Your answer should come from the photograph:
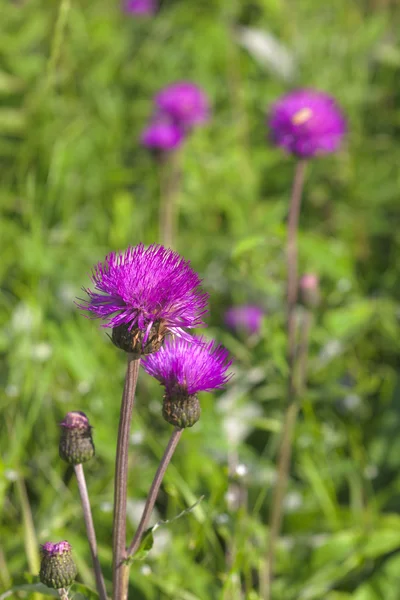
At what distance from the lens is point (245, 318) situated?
7.64ft

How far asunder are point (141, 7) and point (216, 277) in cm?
224

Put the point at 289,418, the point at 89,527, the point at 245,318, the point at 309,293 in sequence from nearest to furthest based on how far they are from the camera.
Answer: the point at 89,527
the point at 289,418
the point at 309,293
the point at 245,318

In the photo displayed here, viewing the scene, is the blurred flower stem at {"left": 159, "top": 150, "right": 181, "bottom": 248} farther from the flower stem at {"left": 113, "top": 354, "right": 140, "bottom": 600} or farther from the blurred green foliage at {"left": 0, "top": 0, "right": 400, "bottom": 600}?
the flower stem at {"left": 113, "top": 354, "right": 140, "bottom": 600}

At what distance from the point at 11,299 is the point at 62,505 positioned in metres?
0.85

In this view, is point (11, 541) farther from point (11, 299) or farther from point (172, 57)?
point (172, 57)

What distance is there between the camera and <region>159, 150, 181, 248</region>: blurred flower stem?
2539 mm

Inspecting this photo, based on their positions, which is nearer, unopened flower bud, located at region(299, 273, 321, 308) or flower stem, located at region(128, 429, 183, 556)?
flower stem, located at region(128, 429, 183, 556)

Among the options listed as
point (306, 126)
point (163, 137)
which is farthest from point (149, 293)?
point (163, 137)

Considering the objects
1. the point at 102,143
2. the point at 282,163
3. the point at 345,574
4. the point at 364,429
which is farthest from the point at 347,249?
the point at 345,574

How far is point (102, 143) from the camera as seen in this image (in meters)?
3.12

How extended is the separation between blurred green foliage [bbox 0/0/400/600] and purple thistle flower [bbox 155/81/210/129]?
0.25 m

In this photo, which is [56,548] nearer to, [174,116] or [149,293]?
[149,293]

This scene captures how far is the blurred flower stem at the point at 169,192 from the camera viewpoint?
2.54 m

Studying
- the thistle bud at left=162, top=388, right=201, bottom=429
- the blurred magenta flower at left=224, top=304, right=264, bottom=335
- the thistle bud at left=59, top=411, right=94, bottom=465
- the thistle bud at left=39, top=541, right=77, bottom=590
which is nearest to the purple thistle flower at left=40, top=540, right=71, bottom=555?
the thistle bud at left=39, top=541, right=77, bottom=590
